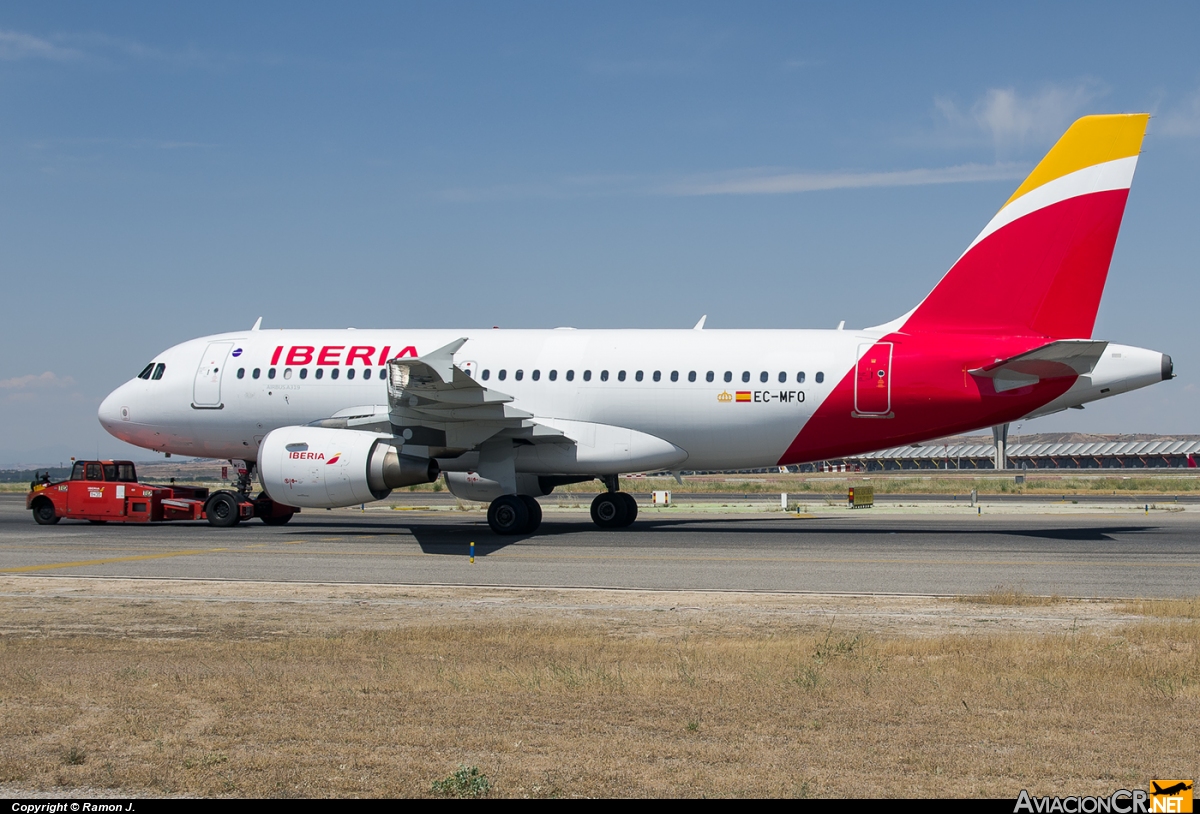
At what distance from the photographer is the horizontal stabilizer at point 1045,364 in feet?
72.8

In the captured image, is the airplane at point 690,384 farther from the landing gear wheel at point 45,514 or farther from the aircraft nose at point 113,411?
the landing gear wheel at point 45,514

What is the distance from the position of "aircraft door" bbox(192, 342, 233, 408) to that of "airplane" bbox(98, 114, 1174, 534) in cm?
6

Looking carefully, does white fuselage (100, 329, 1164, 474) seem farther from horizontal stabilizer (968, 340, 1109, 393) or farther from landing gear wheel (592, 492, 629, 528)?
landing gear wheel (592, 492, 629, 528)

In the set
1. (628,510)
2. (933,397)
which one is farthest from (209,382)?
(933,397)

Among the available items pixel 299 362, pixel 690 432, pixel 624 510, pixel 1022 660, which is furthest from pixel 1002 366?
pixel 299 362

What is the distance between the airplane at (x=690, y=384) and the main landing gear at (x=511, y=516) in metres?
0.05

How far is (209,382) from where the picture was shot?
28.3 meters

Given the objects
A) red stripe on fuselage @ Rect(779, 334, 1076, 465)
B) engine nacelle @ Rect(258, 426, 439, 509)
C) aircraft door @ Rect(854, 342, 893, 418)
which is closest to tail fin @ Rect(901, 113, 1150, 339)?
red stripe on fuselage @ Rect(779, 334, 1076, 465)

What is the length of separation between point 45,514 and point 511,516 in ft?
47.6

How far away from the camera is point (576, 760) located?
263 inches

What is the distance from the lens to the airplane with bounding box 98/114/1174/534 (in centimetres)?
2353

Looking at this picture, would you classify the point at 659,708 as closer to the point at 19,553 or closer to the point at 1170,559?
the point at 1170,559

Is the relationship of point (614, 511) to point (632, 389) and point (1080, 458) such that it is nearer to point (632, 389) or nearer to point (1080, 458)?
point (632, 389)

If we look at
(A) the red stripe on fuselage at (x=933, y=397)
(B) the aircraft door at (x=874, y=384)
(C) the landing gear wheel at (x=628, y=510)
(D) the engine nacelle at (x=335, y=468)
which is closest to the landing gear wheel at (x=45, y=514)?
(D) the engine nacelle at (x=335, y=468)
